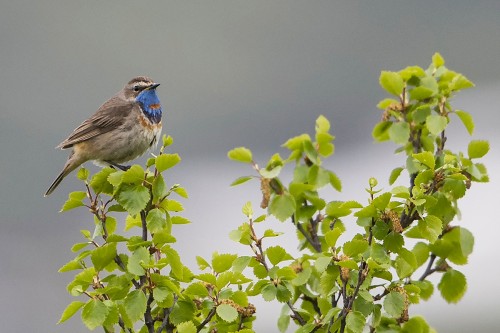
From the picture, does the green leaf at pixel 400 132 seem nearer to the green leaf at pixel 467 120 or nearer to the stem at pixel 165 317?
the green leaf at pixel 467 120

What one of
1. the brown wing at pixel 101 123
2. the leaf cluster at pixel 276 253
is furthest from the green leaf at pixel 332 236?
the brown wing at pixel 101 123

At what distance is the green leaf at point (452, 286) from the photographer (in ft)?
21.4

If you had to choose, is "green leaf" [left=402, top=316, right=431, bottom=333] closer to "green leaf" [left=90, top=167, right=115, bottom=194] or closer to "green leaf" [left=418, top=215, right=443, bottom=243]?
"green leaf" [left=418, top=215, right=443, bottom=243]

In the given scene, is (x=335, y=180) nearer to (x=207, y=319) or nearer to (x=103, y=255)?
(x=207, y=319)

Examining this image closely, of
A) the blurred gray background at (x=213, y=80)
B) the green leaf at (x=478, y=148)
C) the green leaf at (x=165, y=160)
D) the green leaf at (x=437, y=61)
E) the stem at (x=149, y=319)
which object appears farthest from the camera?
the blurred gray background at (x=213, y=80)

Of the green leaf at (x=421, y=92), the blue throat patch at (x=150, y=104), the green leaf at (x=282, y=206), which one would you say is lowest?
the green leaf at (x=282, y=206)

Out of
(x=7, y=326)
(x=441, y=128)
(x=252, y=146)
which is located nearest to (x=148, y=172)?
(x=441, y=128)

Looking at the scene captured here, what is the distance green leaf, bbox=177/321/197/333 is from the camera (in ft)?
18.7

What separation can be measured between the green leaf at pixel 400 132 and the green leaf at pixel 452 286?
36.3 inches

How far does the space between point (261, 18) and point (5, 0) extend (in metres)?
28.3

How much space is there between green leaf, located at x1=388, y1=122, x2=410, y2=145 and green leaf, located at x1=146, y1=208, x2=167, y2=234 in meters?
1.65

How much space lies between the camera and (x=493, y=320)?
4897 centimetres

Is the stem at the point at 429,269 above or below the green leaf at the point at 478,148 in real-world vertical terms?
below

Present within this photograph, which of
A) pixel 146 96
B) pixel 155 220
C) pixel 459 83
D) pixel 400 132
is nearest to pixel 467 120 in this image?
pixel 459 83
